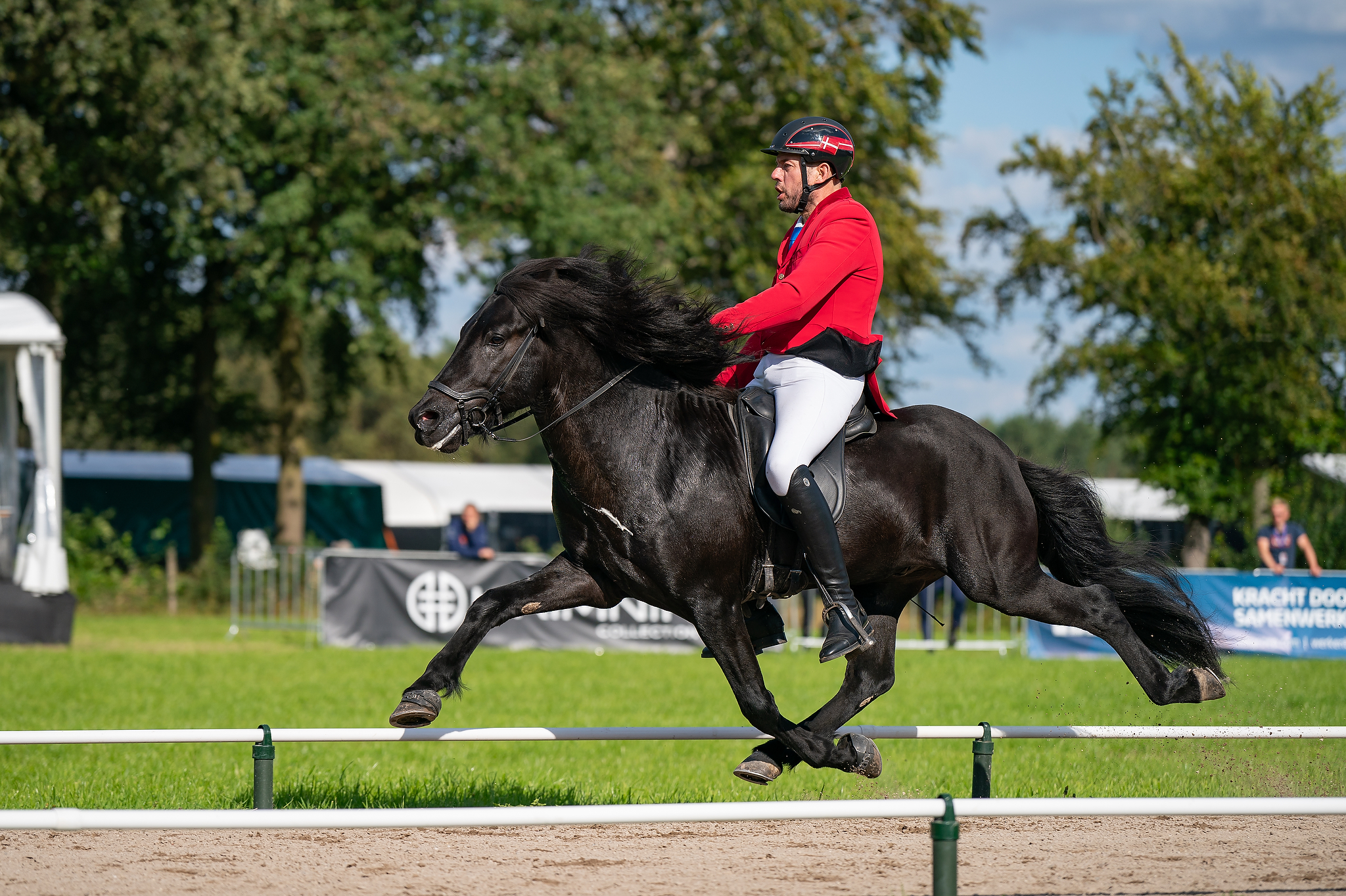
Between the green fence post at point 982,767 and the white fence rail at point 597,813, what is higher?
the white fence rail at point 597,813

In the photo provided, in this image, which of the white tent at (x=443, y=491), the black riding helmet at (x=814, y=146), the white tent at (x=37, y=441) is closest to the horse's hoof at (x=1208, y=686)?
the black riding helmet at (x=814, y=146)

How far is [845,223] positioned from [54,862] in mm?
4018

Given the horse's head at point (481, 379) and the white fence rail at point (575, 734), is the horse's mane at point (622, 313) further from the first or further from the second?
the white fence rail at point (575, 734)

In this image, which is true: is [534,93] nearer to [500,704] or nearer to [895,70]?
[895,70]

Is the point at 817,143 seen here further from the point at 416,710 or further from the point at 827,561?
the point at 416,710

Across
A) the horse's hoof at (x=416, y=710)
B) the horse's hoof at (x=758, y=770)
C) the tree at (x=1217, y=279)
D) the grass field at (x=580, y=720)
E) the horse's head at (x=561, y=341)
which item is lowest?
the grass field at (x=580, y=720)

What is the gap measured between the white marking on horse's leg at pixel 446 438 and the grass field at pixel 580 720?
2.74m

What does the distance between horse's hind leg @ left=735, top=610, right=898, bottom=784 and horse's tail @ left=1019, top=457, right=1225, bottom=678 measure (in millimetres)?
809

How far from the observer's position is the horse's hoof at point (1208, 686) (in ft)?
17.7

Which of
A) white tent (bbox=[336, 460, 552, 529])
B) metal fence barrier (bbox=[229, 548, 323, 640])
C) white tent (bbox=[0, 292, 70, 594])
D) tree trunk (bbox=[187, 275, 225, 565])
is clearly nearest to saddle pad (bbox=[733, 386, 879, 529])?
white tent (bbox=[0, 292, 70, 594])

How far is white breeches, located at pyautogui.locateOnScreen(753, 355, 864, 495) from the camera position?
4973mm

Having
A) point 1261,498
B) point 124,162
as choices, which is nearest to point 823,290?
point 124,162

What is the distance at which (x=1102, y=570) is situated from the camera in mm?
5707

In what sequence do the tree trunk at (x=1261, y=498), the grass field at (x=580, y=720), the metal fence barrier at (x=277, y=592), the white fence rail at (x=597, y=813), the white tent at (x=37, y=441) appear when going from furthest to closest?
the tree trunk at (x=1261, y=498) < the metal fence barrier at (x=277, y=592) < the white tent at (x=37, y=441) < the grass field at (x=580, y=720) < the white fence rail at (x=597, y=813)
